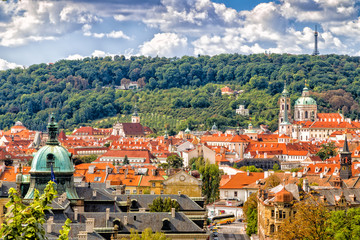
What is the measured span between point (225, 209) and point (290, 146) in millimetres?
73472

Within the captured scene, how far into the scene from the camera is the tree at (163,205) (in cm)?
4683

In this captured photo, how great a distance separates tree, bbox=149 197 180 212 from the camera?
46.8m

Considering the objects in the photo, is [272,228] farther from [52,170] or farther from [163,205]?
[52,170]

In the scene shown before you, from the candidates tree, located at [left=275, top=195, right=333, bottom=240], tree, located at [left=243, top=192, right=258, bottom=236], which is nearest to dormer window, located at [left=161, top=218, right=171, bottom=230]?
tree, located at [left=275, top=195, right=333, bottom=240]

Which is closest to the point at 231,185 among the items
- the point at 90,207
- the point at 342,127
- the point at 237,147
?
the point at 90,207

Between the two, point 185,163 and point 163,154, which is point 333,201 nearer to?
→ point 185,163

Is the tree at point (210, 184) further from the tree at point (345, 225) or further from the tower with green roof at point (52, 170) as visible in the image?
the tower with green roof at point (52, 170)

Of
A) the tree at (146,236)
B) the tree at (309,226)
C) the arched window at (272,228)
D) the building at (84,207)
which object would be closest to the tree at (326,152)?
the arched window at (272,228)

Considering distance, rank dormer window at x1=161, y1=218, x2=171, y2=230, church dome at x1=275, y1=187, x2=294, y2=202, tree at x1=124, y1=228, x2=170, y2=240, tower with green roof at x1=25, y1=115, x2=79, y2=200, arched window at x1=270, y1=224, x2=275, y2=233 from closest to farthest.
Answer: tree at x1=124, y1=228, x2=170, y2=240 < tower with green roof at x1=25, y1=115, x2=79, y2=200 < dormer window at x1=161, y1=218, x2=171, y2=230 < church dome at x1=275, y1=187, x2=294, y2=202 < arched window at x1=270, y1=224, x2=275, y2=233

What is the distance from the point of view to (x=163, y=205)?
47.3 m

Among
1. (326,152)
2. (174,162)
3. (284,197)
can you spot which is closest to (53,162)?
(284,197)

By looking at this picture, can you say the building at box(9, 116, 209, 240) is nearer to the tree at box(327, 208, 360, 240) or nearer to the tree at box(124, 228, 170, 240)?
the tree at box(124, 228, 170, 240)

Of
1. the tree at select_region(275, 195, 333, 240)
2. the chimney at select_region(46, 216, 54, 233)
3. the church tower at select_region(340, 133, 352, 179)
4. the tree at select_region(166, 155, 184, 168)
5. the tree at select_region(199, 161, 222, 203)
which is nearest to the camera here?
the chimney at select_region(46, 216, 54, 233)

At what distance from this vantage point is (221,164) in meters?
125
